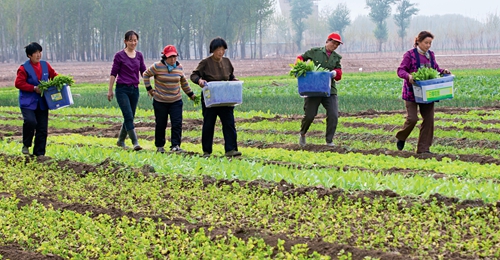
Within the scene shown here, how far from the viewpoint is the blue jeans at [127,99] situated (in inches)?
445

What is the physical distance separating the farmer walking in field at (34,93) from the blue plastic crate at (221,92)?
2.31 meters

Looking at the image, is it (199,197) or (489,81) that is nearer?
(199,197)

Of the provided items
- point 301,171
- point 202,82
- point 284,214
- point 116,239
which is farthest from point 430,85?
point 116,239

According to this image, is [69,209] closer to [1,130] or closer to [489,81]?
[1,130]

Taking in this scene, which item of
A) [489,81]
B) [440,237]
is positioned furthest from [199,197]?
[489,81]

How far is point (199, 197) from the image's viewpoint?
7.69 metres

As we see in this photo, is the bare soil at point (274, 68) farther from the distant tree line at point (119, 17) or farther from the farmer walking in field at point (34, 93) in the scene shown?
the farmer walking in field at point (34, 93)

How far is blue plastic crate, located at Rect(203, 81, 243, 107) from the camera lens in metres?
10.0

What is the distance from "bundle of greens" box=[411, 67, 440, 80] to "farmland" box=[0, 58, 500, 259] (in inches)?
44.7

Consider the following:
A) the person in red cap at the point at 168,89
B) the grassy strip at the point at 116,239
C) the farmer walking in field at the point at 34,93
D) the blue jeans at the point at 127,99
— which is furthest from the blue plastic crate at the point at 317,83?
the grassy strip at the point at 116,239

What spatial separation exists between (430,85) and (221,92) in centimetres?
289

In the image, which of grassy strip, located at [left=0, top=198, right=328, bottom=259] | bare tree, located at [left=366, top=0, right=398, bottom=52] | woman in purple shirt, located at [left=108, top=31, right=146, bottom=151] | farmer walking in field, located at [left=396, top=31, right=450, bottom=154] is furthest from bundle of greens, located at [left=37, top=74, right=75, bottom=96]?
bare tree, located at [left=366, top=0, right=398, bottom=52]

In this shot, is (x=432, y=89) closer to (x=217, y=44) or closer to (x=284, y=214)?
(x=217, y=44)

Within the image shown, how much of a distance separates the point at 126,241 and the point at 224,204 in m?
1.33
